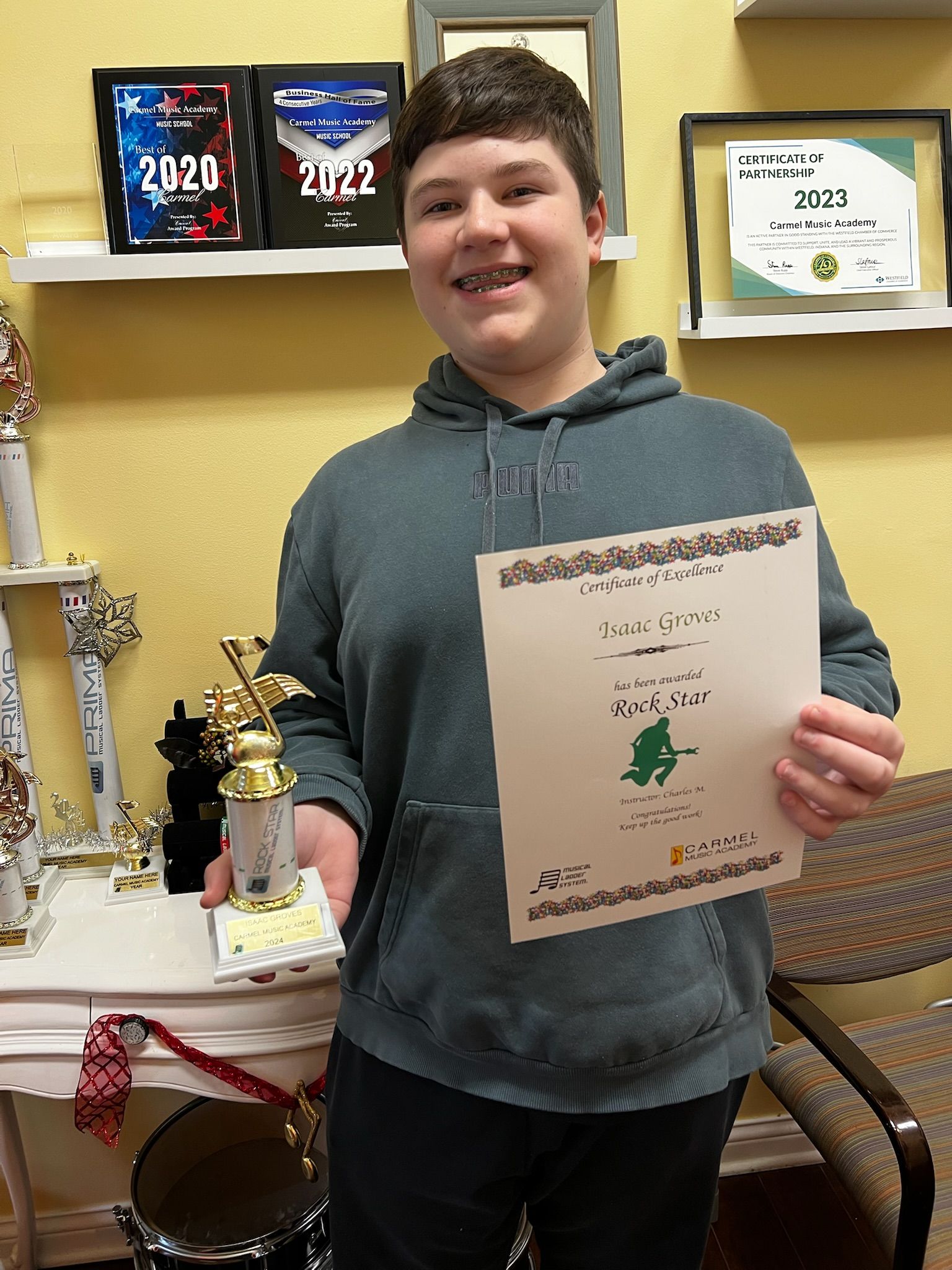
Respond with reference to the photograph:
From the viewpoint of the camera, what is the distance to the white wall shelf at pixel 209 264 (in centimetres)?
144

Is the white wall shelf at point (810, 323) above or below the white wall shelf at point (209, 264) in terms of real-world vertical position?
below

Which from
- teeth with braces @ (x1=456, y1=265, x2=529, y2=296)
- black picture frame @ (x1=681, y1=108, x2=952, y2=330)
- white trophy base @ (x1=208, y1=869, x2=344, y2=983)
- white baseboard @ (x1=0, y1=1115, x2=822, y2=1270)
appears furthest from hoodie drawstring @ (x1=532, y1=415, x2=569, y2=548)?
white baseboard @ (x1=0, y1=1115, x2=822, y2=1270)

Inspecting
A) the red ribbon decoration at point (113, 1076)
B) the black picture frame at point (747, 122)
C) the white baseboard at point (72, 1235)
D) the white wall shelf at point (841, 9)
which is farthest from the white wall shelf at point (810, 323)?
the white baseboard at point (72, 1235)

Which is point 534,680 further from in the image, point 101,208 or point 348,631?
point 101,208

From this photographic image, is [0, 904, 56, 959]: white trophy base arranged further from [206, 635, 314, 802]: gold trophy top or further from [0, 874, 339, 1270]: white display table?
[206, 635, 314, 802]: gold trophy top

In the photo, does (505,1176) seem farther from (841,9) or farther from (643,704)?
(841,9)

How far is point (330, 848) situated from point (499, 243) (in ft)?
1.95

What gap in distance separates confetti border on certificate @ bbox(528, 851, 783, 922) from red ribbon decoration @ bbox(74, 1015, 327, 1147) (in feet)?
2.51

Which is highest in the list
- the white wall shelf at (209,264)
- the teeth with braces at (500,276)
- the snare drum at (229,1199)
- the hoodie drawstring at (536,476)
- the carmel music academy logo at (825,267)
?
the white wall shelf at (209,264)

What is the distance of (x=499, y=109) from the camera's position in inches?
36.1

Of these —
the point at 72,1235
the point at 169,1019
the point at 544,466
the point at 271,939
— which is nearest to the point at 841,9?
the point at 544,466

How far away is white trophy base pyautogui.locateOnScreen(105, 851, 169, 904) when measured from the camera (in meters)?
1.58

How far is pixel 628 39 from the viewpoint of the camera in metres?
1.58

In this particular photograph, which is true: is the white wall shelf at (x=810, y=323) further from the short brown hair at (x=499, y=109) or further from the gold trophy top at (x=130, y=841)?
the gold trophy top at (x=130, y=841)
